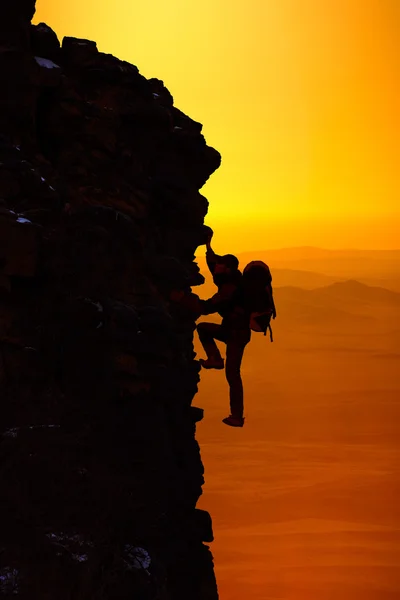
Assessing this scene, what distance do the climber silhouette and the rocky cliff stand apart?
98.0 inches

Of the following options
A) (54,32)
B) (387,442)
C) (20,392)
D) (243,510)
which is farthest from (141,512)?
(387,442)

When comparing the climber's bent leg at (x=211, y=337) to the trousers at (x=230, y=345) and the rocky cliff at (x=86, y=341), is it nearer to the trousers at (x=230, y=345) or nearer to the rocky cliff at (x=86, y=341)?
the trousers at (x=230, y=345)

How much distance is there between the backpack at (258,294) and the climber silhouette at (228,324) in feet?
0.61

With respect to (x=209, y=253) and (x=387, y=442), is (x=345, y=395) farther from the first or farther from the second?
(x=209, y=253)

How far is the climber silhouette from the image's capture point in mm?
15641

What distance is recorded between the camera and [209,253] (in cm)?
1556

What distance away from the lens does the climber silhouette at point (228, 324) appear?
15.6 m

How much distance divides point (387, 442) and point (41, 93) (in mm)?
102070

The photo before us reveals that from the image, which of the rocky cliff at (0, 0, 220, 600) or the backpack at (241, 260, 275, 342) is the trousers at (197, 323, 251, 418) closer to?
the backpack at (241, 260, 275, 342)

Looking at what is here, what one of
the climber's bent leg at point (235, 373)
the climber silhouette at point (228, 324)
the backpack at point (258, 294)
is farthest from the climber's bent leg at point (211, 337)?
the backpack at point (258, 294)

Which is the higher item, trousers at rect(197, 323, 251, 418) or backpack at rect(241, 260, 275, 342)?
backpack at rect(241, 260, 275, 342)

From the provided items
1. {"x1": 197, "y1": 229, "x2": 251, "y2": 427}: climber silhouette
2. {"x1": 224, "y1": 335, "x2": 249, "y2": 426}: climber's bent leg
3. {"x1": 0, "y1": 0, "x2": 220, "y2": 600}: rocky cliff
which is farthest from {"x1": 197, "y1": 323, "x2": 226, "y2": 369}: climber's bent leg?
{"x1": 0, "y1": 0, "x2": 220, "y2": 600}: rocky cliff

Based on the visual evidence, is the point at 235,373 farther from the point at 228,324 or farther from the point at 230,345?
the point at 228,324

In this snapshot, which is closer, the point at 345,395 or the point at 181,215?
the point at 181,215
